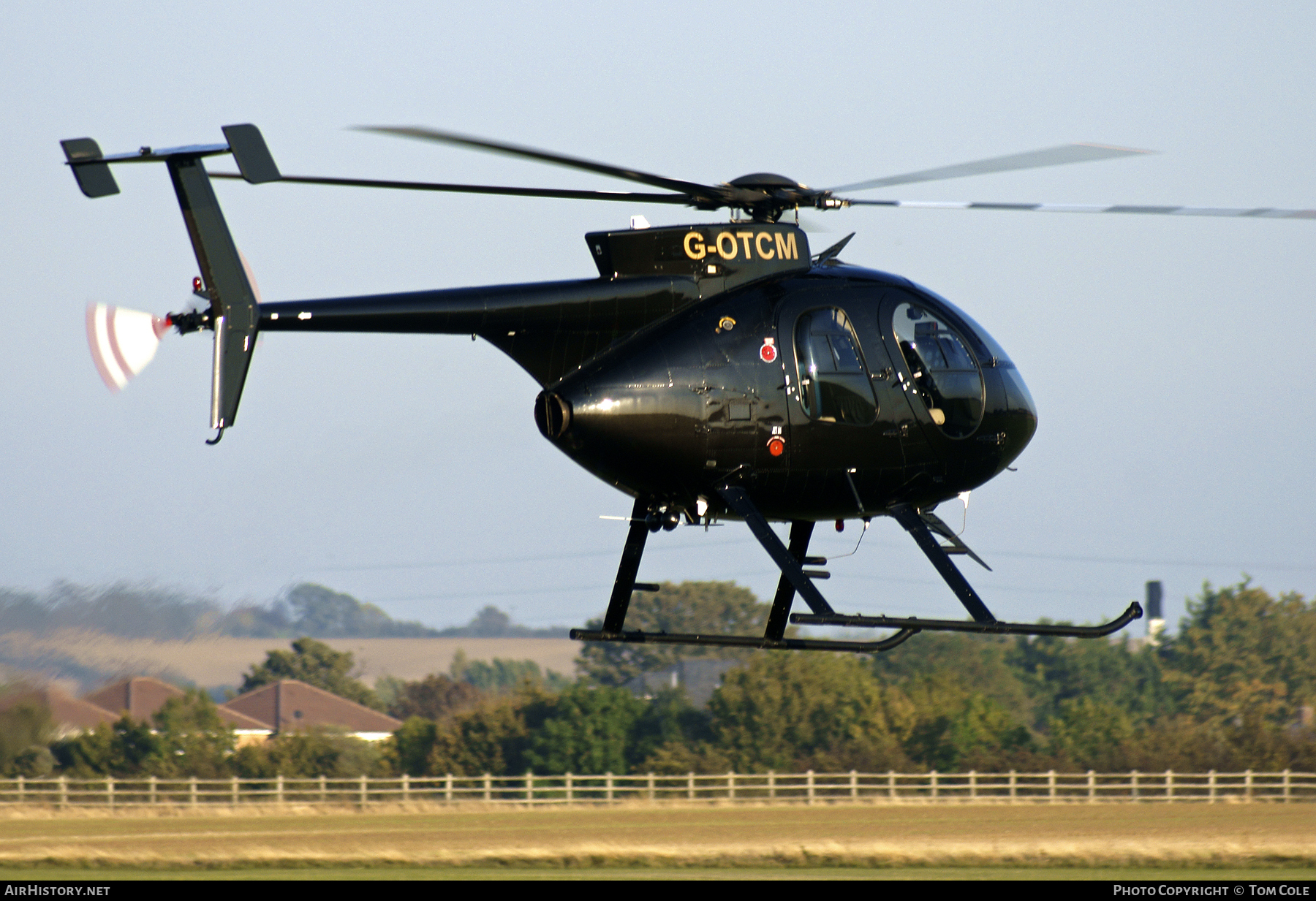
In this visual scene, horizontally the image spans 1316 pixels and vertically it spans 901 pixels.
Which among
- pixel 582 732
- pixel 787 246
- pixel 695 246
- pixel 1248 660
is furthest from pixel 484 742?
pixel 695 246

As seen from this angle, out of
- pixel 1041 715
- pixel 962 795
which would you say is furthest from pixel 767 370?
pixel 1041 715

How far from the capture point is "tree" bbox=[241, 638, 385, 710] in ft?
247

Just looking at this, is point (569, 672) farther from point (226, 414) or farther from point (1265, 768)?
point (226, 414)

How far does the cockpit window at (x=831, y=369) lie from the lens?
11852 millimetres

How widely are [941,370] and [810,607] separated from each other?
7.95ft

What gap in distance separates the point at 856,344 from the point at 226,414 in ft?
16.1

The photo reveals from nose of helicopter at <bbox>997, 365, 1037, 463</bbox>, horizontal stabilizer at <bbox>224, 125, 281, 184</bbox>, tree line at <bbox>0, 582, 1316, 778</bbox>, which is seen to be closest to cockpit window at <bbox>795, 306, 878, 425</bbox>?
nose of helicopter at <bbox>997, 365, 1037, 463</bbox>

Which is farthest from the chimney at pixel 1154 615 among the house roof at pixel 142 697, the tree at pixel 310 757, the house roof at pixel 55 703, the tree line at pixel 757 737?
the house roof at pixel 55 703

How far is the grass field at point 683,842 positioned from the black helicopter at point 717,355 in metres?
13.1

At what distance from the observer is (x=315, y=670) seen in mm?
77188

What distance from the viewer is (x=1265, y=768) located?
167 ft

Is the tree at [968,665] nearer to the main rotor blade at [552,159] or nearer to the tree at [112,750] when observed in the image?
the tree at [112,750]

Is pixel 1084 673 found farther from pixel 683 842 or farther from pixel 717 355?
pixel 717 355
